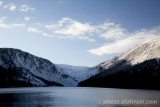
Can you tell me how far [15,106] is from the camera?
233ft

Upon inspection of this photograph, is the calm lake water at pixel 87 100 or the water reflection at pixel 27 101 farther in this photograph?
the water reflection at pixel 27 101

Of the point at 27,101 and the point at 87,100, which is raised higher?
the point at 87,100

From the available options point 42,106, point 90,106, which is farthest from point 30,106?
point 90,106

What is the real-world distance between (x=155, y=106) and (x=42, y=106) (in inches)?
1448

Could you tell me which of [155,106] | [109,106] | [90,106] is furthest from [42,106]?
[155,106]

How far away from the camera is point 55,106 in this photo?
242 feet

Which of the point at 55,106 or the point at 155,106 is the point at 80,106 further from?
the point at 155,106

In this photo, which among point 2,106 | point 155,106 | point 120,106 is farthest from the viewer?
point 2,106

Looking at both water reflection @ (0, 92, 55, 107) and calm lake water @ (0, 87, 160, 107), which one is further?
water reflection @ (0, 92, 55, 107)

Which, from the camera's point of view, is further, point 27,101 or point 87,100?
point 87,100

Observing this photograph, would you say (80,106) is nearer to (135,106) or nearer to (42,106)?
(42,106)

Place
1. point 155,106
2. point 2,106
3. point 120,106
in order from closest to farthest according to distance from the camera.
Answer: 1. point 155,106
2. point 120,106
3. point 2,106

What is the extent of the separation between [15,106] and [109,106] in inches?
1240

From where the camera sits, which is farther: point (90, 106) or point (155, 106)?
point (90, 106)
